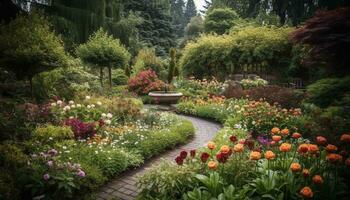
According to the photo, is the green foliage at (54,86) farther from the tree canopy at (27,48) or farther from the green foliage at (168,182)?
the green foliage at (168,182)

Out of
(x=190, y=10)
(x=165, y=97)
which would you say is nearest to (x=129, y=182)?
(x=165, y=97)

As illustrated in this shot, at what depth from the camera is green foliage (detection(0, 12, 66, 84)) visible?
23.4ft

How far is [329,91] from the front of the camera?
687 cm

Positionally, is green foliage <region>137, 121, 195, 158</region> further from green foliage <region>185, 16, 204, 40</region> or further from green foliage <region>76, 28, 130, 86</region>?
green foliage <region>185, 16, 204, 40</region>

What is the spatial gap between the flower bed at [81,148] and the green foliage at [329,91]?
3311 millimetres

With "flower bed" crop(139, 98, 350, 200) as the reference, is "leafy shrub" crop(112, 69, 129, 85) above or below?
above

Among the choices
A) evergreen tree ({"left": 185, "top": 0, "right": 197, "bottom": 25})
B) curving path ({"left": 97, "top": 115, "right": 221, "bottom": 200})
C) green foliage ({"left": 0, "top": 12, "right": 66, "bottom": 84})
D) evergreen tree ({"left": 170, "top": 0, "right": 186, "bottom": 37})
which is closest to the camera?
curving path ({"left": 97, "top": 115, "right": 221, "bottom": 200})

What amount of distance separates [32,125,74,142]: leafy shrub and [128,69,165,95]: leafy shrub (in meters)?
8.96

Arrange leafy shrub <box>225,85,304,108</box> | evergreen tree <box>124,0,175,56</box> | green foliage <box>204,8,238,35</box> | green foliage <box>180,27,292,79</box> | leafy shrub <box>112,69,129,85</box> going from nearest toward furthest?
leafy shrub <box>225,85,304,108</box> → green foliage <box>180,27,292,79</box> → leafy shrub <box>112,69,129,85</box> → green foliage <box>204,8,238,35</box> → evergreen tree <box>124,0,175,56</box>

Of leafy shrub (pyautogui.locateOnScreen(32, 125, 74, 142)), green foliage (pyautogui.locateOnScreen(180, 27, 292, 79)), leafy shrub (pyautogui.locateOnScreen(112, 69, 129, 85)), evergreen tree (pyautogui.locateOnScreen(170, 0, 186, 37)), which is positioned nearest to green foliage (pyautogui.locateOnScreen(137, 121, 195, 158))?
leafy shrub (pyautogui.locateOnScreen(32, 125, 74, 142))

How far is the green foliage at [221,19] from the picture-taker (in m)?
27.3

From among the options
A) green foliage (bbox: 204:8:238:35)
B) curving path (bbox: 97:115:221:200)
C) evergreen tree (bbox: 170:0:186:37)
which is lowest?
curving path (bbox: 97:115:221:200)

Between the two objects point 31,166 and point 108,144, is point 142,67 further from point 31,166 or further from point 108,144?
point 31,166

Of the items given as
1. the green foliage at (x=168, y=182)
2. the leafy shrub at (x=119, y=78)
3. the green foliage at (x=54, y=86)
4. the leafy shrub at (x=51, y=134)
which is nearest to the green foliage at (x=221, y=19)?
the leafy shrub at (x=119, y=78)
